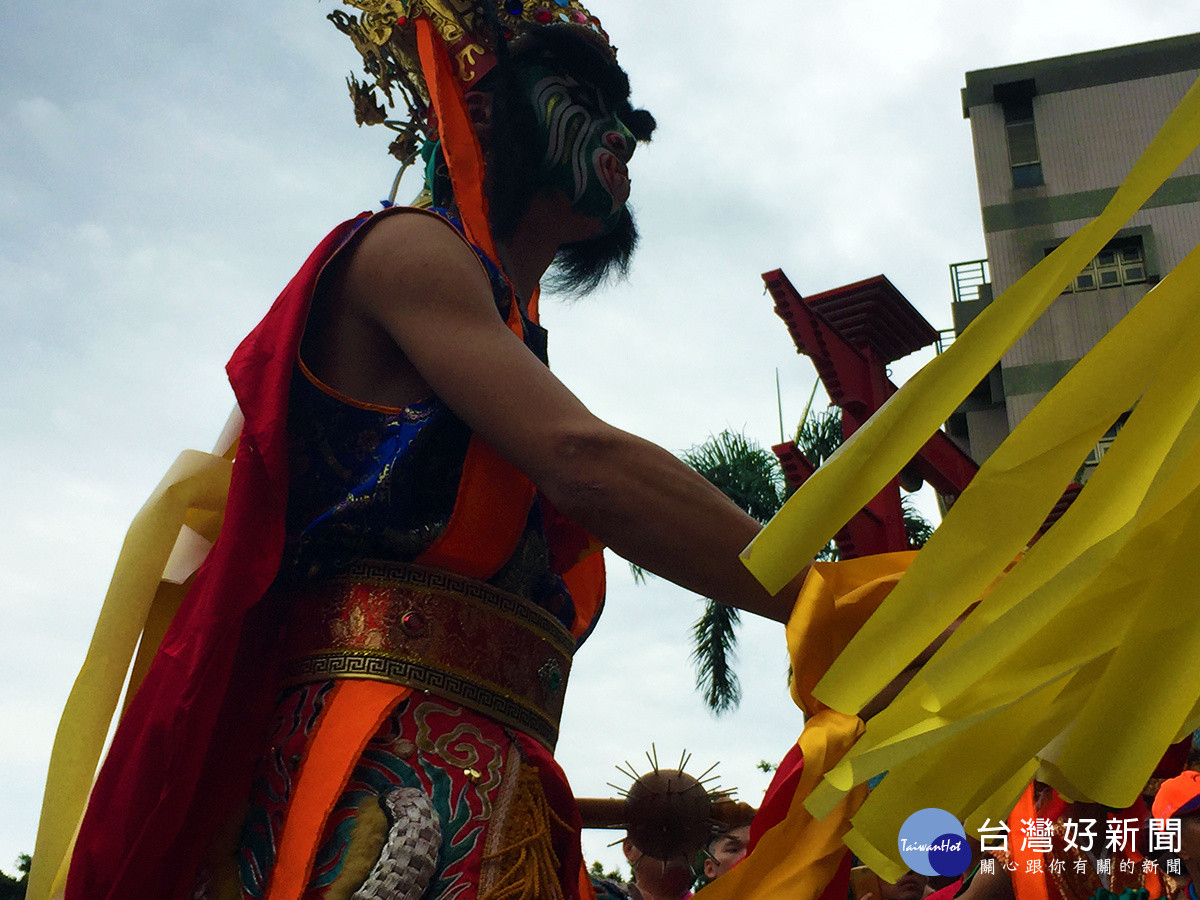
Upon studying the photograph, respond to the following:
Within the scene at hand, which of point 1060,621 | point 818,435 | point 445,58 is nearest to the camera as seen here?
point 1060,621

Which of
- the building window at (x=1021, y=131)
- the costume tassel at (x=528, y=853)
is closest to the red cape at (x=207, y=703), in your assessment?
the costume tassel at (x=528, y=853)

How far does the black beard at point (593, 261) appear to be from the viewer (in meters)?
2.47

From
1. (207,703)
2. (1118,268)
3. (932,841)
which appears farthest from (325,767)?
(1118,268)

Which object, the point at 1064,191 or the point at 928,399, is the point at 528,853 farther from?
the point at 1064,191

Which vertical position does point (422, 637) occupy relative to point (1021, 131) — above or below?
below

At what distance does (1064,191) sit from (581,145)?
61.7 feet

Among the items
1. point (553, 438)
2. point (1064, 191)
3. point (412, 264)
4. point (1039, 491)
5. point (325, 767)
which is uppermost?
point (1064, 191)

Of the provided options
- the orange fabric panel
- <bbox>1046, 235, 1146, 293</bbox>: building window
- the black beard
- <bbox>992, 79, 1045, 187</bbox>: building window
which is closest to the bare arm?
the orange fabric panel

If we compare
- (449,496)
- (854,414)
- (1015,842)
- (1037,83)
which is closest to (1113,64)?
(1037,83)

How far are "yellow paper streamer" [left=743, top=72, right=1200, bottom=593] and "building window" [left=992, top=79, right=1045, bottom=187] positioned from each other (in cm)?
1964

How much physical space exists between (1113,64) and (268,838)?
69.4ft

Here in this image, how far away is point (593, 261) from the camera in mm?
2494

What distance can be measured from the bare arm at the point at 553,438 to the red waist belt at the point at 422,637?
21 cm

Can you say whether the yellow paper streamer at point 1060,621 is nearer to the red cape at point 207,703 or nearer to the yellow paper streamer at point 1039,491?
the yellow paper streamer at point 1039,491
